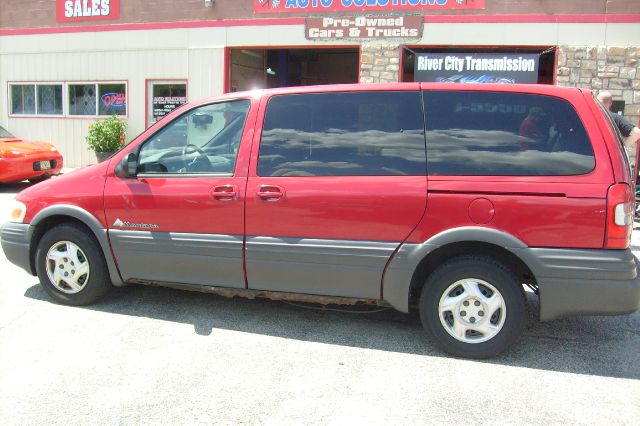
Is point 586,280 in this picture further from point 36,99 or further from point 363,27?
point 36,99

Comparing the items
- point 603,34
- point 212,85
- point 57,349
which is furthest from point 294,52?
point 57,349

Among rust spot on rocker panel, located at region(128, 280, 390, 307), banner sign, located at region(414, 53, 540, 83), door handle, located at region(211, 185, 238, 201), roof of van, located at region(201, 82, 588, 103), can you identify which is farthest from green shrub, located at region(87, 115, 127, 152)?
door handle, located at region(211, 185, 238, 201)

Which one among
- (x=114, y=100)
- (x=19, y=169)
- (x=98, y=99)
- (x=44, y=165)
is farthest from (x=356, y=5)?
(x=19, y=169)

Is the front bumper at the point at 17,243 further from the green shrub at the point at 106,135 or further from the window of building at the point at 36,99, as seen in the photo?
the window of building at the point at 36,99

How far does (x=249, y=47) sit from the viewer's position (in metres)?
12.7

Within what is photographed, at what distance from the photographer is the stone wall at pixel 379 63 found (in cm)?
1188

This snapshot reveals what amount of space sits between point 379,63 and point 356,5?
1361 millimetres

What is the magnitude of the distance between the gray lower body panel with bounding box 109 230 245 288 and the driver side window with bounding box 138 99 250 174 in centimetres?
52

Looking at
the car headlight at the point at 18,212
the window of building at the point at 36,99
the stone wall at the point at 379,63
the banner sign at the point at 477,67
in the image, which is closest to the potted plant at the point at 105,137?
the window of building at the point at 36,99

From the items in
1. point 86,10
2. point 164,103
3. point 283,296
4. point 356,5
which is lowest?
point 283,296

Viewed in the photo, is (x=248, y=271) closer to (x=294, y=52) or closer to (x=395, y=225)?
(x=395, y=225)

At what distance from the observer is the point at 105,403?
118 inches

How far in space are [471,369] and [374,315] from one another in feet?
3.54

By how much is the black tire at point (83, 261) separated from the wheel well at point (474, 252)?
251 cm
